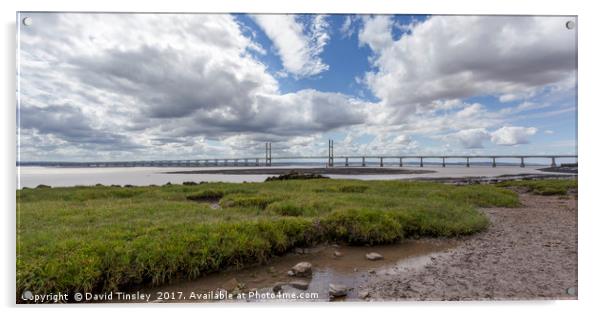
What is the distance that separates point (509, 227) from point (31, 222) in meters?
14.6

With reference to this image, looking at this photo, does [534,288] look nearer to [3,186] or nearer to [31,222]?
[3,186]

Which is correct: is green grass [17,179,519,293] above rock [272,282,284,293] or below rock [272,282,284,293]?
above

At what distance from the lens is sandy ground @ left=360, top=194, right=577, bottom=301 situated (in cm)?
499

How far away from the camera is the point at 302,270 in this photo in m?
5.59

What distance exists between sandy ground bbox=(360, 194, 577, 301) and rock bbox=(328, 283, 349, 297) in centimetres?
49

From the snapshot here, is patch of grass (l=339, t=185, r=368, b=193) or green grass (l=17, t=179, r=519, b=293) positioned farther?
patch of grass (l=339, t=185, r=368, b=193)

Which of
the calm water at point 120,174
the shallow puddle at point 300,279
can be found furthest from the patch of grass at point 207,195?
the shallow puddle at point 300,279

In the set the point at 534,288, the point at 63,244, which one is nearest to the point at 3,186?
the point at 63,244

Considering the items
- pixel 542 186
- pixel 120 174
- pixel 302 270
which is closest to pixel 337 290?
pixel 302 270

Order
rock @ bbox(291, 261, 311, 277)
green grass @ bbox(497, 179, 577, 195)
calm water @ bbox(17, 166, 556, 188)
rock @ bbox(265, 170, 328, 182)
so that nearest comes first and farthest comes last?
rock @ bbox(291, 261, 311, 277)
calm water @ bbox(17, 166, 556, 188)
green grass @ bbox(497, 179, 577, 195)
rock @ bbox(265, 170, 328, 182)

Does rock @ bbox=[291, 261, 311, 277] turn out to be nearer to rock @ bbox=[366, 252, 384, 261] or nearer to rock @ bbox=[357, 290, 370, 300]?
rock @ bbox=[357, 290, 370, 300]

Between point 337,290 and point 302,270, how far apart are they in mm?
928

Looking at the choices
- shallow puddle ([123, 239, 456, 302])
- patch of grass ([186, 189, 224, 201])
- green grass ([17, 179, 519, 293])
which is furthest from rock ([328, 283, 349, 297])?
patch of grass ([186, 189, 224, 201])

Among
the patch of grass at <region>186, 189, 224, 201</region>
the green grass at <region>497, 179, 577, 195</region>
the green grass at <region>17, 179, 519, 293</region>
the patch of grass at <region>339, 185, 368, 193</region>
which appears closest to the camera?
the green grass at <region>17, 179, 519, 293</region>
